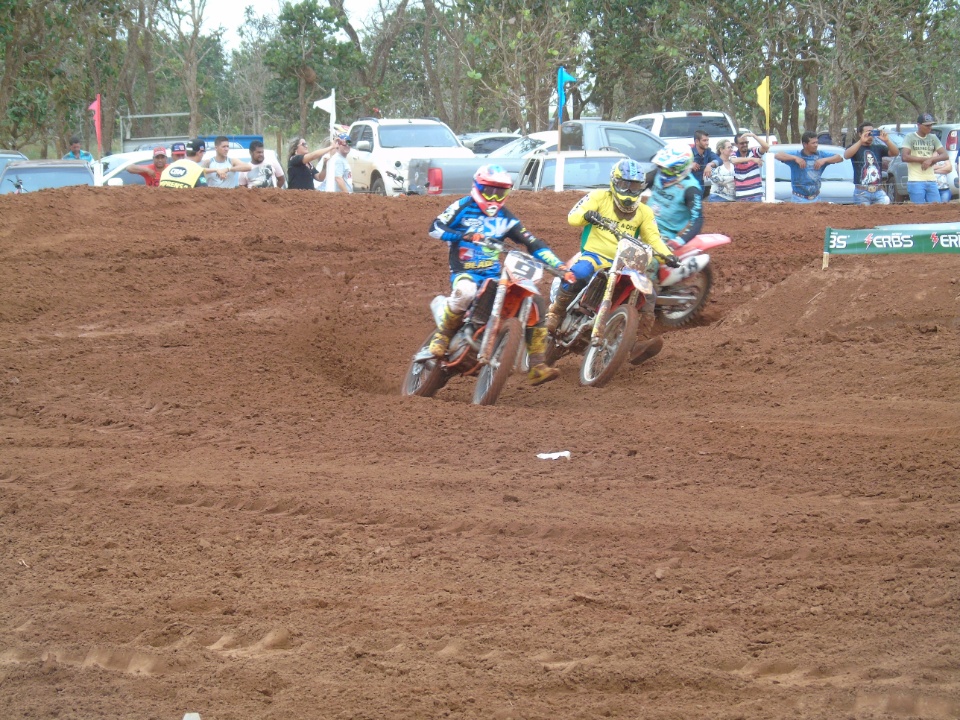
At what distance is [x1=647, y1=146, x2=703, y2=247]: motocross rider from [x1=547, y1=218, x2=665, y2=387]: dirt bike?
1254 millimetres

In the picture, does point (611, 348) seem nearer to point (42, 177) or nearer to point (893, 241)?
point (893, 241)

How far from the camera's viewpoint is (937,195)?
17.5 meters

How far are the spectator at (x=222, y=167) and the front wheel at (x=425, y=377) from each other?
8.65m

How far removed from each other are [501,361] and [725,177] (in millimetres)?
10234

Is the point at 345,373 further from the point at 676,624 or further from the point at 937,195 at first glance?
the point at 937,195

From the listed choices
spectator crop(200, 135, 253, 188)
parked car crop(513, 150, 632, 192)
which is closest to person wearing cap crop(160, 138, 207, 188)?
spectator crop(200, 135, 253, 188)

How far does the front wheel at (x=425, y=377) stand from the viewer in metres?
9.47

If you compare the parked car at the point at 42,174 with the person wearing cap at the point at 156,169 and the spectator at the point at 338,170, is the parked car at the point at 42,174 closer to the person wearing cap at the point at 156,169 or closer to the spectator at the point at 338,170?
the person wearing cap at the point at 156,169

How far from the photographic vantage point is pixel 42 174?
19406mm

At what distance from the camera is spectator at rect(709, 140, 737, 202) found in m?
17.7

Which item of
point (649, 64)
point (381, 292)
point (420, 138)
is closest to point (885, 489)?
point (381, 292)

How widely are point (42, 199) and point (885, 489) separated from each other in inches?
458

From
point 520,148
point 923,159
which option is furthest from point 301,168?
point 923,159

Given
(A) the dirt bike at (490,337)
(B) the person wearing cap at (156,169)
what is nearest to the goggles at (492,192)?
(A) the dirt bike at (490,337)
